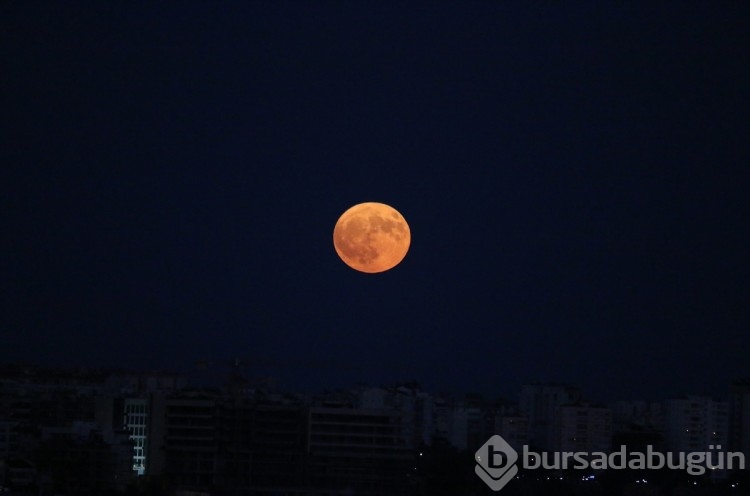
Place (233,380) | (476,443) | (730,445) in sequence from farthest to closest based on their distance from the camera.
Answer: (233,380) < (730,445) < (476,443)

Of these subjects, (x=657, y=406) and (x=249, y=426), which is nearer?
(x=249, y=426)

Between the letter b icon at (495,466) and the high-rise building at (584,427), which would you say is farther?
the high-rise building at (584,427)

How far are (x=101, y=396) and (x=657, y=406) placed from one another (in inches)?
351

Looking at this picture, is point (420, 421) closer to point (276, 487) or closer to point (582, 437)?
point (582, 437)

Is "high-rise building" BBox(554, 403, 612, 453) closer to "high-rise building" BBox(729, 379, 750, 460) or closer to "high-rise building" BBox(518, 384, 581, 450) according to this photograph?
"high-rise building" BBox(518, 384, 581, 450)

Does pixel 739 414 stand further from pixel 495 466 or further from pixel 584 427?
pixel 495 466

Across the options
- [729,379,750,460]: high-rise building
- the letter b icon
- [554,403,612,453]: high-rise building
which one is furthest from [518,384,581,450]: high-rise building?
the letter b icon

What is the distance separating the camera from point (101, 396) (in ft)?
59.5

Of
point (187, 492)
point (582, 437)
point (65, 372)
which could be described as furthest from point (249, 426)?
point (65, 372)

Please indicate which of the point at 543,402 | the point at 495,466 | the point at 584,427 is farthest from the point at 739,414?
the point at 495,466

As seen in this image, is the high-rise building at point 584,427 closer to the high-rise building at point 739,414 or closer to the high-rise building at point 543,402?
the high-rise building at point 543,402

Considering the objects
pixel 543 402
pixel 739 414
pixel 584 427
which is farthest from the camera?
pixel 543 402

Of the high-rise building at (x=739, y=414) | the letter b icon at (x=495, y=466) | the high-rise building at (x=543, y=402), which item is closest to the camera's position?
the letter b icon at (x=495, y=466)

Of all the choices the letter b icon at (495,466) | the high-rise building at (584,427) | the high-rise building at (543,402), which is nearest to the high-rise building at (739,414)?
the high-rise building at (584,427)
